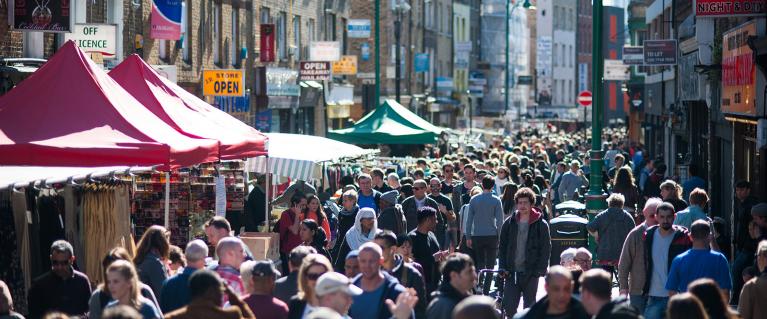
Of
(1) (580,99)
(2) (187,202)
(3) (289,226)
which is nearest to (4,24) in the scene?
(2) (187,202)

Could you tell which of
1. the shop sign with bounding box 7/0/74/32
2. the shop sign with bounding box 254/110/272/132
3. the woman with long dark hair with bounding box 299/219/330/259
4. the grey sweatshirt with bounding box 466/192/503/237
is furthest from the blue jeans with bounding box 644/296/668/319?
the shop sign with bounding box 254/110/272/132

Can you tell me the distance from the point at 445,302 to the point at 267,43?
1098 inches

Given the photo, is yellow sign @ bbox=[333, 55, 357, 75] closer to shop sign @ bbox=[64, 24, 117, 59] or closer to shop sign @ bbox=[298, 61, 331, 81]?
shop sign @ bbox=[298, 61, 331, 81]

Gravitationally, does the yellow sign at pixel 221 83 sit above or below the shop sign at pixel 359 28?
below

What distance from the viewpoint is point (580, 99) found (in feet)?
153

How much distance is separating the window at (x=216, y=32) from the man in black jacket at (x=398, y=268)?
2243 centimetres

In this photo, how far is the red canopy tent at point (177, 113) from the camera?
50.5 ft

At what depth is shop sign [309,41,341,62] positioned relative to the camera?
39.0 metres

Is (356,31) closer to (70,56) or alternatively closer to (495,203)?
(495,203)

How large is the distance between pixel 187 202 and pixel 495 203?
3.62 metres

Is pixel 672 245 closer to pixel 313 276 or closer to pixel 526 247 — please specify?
pixel 526 247

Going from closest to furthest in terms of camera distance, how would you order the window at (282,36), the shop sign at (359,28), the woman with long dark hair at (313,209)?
the woman with long dark hair at (313,209) < the window at (282,36) < the shop sign at (359,28)

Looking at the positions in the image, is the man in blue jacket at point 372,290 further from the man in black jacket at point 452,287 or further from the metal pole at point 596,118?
the metal pole at point 596,118

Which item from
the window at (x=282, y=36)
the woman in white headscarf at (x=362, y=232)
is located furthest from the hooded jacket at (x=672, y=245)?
the window at (x=282, y=36)
